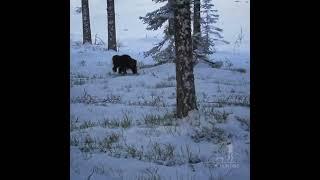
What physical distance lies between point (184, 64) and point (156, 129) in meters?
1.70

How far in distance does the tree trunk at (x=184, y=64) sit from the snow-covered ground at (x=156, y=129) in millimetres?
280

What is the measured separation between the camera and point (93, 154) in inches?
271

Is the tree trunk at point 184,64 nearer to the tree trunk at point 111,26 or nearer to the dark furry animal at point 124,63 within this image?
the dark furry animal at point 124,63

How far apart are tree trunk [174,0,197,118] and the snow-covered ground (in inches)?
11.0

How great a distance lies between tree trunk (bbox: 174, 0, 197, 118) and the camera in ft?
30.5

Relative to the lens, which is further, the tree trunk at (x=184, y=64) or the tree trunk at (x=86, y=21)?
the tree trunk at (x=86, y=21)

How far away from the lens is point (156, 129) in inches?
328

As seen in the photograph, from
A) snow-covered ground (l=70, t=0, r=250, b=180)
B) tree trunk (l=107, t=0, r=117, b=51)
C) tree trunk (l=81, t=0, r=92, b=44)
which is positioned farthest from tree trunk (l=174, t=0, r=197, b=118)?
tree trunk (l=81, t=0, r=92, b=44)

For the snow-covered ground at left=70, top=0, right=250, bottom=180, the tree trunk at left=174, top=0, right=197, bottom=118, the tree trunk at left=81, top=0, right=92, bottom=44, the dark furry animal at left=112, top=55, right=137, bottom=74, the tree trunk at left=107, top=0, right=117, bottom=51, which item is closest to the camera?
the snow-covered ground at left=70, top=0, right=250, bottom=180

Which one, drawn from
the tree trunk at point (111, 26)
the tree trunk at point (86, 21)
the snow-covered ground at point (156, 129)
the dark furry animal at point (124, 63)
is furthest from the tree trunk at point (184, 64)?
the tree trunk at point (86, 21)

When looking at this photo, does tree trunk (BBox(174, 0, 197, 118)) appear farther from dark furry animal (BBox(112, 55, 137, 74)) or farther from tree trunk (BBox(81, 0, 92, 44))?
tree trunk (BBox(81, 0, 92, 44))

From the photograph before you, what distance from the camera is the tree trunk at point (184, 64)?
30.5ft

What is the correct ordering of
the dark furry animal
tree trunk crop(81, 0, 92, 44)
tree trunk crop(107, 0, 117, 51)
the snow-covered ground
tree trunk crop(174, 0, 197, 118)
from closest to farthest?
the snow-covered ground → tree trunk crop(174, 0, 197, 118) → the dark furry animal → tree trunk crop(107, 0, 117, 51) → tree trunk crop(81, 0, 92, 44)

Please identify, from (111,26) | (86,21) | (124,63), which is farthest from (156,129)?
(86,21)
